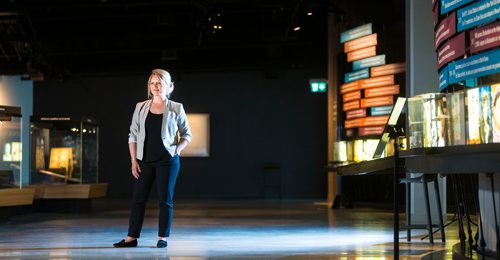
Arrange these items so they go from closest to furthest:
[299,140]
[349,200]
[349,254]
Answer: [349,254] → [349,200] → [299,140]

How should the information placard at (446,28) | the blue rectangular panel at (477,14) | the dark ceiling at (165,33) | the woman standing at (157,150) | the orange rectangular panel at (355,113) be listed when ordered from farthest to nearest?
the dark ceiling at (165,33)
the orange rectangular panel at (355,113)
the information placard at (446,28)
the woman standing at (157,150)
the blue rectangular panel at (477,14)

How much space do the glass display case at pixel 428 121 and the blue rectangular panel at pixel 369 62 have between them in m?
9.21

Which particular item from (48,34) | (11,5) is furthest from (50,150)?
(48,34)

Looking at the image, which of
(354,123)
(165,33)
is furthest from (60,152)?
(354,123)

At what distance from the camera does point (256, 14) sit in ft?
61.0

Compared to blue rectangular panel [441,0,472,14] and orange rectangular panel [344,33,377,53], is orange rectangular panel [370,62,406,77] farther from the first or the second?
blue rectangular panel [441,0,472,14]

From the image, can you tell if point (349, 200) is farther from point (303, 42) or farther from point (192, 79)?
point (192, 79)

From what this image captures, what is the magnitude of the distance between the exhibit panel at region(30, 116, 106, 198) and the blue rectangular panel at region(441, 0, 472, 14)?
7727 mm

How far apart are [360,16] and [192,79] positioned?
8.44m

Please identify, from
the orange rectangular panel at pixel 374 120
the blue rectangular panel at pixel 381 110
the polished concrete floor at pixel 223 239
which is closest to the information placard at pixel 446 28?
the polished concrete floor at pixel 223 239

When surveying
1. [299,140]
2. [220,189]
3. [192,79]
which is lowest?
[220,189]

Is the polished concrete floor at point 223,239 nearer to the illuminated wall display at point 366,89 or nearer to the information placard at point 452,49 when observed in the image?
the information placard at point 452,49

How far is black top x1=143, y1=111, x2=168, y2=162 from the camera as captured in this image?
6410 millimetres

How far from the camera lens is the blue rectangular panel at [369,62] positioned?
14047 millimetres
